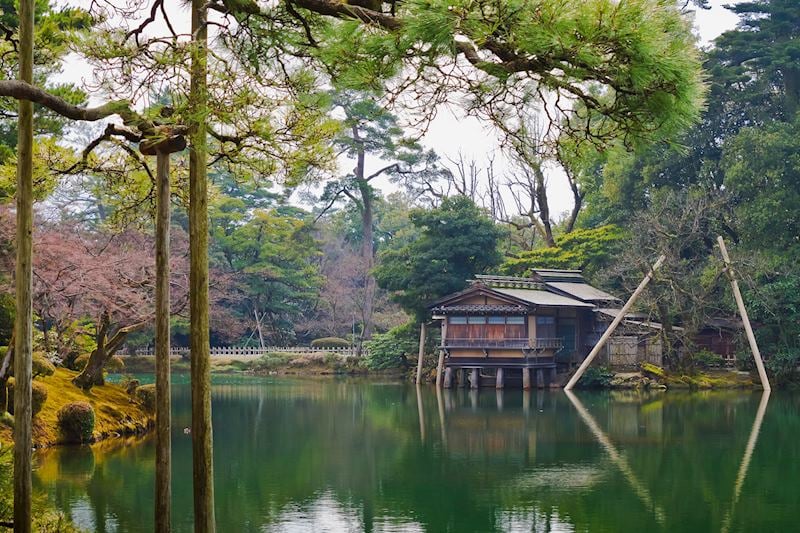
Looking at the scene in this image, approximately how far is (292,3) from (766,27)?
2975 cm

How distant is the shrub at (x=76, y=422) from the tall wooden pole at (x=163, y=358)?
945 centimetres

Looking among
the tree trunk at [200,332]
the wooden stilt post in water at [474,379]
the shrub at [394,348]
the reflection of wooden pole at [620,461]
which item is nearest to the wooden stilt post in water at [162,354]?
the tree trunk at [200,332]

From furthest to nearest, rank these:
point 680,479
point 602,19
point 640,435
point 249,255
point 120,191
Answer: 1. point 249,255
2. point 640,435
3. point 680,479
4. point 120,191
5. point 602,19

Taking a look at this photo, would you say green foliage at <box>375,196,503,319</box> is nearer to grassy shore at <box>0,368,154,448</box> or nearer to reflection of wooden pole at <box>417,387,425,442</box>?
reflection of wooden pole at <box>417,387,425,442</box>

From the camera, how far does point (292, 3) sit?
6828 mm

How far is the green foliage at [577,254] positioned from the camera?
33562 millimetres

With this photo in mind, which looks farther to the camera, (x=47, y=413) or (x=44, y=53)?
Result: (x=47, y=413)

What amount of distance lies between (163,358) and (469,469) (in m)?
8.32

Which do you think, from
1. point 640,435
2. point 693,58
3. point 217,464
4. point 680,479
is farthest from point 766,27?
point 693,58

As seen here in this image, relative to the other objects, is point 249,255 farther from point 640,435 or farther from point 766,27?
point 640,435

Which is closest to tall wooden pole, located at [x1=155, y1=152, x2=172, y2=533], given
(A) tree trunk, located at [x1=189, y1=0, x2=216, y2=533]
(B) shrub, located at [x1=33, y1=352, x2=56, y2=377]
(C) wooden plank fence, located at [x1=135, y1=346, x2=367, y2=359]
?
(A) tree trunk, located at [x1=189, y1=0, x2=216, y2=533]

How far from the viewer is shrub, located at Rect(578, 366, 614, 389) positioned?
30.0 m

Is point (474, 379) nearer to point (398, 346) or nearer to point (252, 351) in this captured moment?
point (398, 346)

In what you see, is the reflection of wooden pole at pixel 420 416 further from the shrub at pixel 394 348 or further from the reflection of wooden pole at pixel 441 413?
the shrub at pixel 394 348
